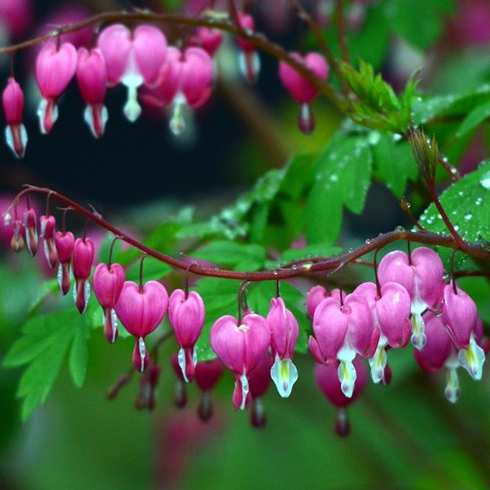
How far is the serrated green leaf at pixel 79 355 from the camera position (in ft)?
4.02

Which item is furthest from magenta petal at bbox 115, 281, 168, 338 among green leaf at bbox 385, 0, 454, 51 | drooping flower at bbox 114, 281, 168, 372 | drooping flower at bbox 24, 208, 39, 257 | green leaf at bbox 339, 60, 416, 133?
green leaf at bbox 385, 0, 454, 51

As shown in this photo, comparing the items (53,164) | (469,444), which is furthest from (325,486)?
(53,164)

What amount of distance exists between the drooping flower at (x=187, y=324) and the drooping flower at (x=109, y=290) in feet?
0.19

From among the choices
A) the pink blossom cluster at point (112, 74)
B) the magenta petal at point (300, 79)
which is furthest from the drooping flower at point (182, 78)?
the magenta petal at point (300, 79)

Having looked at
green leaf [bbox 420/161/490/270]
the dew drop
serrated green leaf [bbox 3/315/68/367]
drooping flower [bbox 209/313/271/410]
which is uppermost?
the dew drop

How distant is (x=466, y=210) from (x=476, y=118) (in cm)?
23

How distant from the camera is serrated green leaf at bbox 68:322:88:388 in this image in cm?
123

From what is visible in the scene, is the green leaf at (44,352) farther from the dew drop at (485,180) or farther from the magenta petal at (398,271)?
the dew drop at (485,180)

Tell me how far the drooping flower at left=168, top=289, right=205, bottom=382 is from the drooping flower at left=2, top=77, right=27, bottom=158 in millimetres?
288

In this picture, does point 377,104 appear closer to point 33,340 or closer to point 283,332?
point 283,332

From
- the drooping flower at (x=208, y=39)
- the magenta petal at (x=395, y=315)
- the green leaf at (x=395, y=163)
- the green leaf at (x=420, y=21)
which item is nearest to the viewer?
the magenta petal at (x=395, y=315)

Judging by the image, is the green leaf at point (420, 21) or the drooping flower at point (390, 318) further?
the green leaf at point (420, 21)

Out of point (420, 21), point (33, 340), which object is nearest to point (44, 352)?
point (33, 340)

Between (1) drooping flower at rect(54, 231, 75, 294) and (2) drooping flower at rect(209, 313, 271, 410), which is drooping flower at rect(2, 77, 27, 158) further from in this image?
(2) drooping flower at rect(209, 313, 271, 410)
